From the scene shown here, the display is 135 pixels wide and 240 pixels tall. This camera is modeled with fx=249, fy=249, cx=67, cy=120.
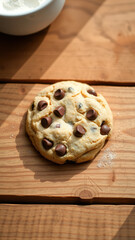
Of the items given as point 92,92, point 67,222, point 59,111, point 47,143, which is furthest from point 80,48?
point 67,222

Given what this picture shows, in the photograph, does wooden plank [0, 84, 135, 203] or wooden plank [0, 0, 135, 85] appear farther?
wooden plank [0, 0, 135, 85]

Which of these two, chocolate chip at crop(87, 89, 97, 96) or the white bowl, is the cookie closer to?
chocolate chip at crop(87, 89, 97, 96)

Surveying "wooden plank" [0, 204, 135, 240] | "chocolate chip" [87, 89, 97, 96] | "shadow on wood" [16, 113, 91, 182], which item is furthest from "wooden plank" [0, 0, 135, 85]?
"wooden plank" [0, 204, 135, 240]

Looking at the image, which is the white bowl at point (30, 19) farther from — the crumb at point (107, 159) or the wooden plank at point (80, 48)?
the crumb at point (107, 159)

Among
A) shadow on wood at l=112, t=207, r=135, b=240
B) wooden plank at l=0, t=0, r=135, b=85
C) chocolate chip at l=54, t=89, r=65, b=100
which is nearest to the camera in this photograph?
shadow on wood at l=112, t=207, r=135, b=240

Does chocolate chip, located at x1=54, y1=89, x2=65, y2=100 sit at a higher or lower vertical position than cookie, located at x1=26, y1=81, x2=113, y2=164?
higher

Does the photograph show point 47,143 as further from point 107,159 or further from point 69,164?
point 107,159
